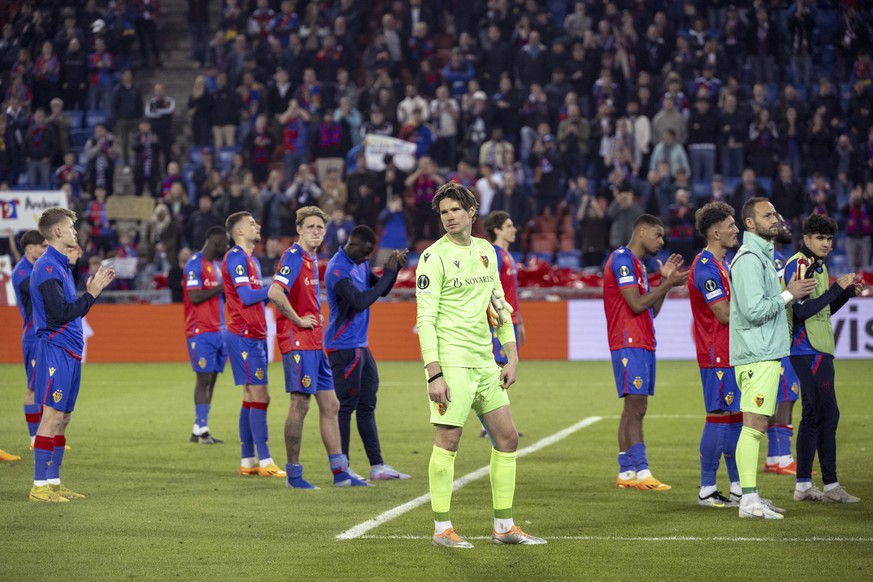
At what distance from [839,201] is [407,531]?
61.6 feet

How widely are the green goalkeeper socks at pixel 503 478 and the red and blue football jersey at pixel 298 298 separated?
3.07 m

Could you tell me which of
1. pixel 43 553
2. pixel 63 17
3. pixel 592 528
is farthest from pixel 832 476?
pixel 63 17

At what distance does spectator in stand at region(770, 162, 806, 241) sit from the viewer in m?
24.0

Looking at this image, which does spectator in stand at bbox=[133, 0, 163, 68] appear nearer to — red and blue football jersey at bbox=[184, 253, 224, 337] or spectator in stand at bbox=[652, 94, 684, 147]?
spectator in stand at bbox=[652, 94, 684, 147]

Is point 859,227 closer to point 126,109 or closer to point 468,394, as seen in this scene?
point 126,109

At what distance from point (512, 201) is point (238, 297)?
45.2 feet

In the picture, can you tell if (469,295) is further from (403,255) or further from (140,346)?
(140,346)

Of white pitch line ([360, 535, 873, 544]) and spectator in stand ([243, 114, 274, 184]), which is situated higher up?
spectator in stand ([243, 114, 274, 184])

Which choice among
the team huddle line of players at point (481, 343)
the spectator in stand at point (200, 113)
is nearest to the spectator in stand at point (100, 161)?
the spectator in stand at point (200, 113)

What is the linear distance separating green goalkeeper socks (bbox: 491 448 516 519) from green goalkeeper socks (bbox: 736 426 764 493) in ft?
5.74

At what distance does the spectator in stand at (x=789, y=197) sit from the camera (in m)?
24.0

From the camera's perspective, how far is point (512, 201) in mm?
24672

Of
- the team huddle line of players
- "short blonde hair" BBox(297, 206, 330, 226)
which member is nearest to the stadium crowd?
the team huddle line of players

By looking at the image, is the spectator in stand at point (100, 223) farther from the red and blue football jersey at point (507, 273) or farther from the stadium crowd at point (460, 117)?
the red and blue football jersey at point (507, 273)
